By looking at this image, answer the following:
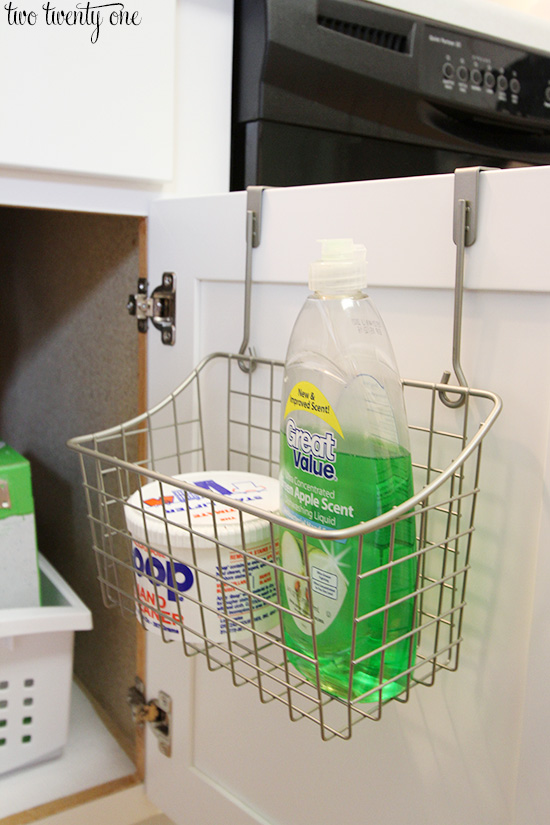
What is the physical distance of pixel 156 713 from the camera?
2.77 ft

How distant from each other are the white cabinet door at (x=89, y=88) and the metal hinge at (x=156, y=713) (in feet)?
1.86

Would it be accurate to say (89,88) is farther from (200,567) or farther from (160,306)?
(200,567)

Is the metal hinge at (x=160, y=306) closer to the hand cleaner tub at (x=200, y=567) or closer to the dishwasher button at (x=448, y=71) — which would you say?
the hand cleaner tub at (x=200, y=567)

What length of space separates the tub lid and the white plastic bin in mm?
377

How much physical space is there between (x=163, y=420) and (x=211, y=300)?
146mm

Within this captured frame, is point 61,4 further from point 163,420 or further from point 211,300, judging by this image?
point 163,420

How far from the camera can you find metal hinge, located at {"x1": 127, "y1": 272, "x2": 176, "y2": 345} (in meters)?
0.74

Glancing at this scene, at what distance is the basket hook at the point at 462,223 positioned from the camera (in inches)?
18.3

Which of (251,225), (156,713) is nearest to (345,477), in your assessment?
(251,225)

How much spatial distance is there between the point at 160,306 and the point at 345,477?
379 mm

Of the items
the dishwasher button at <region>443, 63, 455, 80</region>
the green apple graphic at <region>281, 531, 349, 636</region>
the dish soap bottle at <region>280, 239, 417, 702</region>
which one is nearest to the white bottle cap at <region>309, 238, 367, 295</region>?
the dish soap bottle at <region>280, 239, 417, 702</region>

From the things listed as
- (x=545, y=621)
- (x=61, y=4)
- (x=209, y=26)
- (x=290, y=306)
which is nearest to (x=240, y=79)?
(x=209, y=26)

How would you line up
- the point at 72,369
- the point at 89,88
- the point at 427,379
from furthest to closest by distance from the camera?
the point at 72,369
the point at 89,88
the point at 427,379

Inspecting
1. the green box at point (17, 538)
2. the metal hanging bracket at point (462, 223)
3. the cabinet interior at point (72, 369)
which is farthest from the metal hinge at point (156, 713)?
the metal hanging bracket at point (462, 223)
